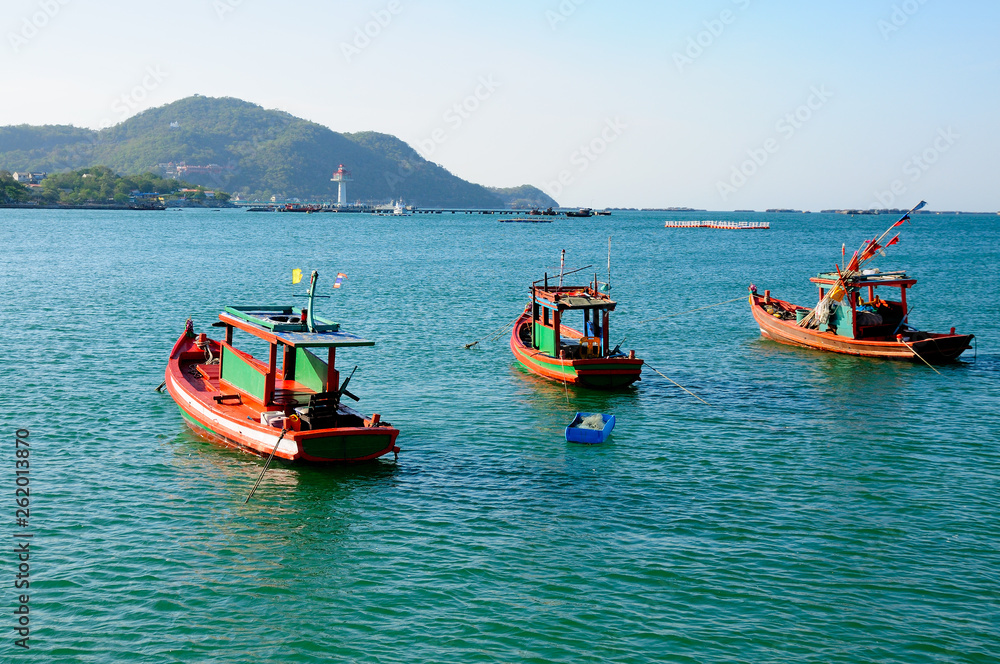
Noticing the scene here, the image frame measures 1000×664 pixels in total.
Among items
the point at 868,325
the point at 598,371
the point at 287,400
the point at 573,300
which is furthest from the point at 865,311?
the point at 287,400

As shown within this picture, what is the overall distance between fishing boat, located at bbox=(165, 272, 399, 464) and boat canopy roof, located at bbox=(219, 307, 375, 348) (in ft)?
0.08

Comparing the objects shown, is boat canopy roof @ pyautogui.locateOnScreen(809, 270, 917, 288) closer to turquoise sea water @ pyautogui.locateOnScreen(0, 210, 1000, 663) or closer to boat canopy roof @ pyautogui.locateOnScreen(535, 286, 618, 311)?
turquoise sea water @ pyautogui.locateOnScreen(0, 210, 1000, 663)

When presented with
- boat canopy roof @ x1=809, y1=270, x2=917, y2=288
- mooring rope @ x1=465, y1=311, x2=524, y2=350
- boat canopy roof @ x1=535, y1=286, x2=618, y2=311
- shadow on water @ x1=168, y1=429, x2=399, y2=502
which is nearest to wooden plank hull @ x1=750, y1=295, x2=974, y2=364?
boat canopy roof @ x1=809, y1=270, x2=917, y2=288

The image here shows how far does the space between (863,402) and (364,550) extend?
2067 centimetres

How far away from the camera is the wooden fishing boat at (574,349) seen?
3098 centimetres

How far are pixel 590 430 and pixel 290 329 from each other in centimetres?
898

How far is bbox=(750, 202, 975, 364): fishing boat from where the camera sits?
36.6 meters

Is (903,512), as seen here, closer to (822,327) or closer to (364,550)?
(364,550)

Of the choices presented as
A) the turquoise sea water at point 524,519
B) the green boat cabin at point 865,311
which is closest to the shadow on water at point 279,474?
the turquoise sea water at point 524,519

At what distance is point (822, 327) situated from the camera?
3978cm

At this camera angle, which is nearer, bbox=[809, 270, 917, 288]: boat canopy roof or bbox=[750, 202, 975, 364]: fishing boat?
bbox=[750, 202, 975, 364]: fishing boat

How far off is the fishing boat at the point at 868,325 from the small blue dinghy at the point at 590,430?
17711 mm

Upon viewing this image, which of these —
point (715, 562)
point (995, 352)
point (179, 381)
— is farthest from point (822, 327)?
point (179, 381)

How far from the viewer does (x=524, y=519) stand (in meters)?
18.8
